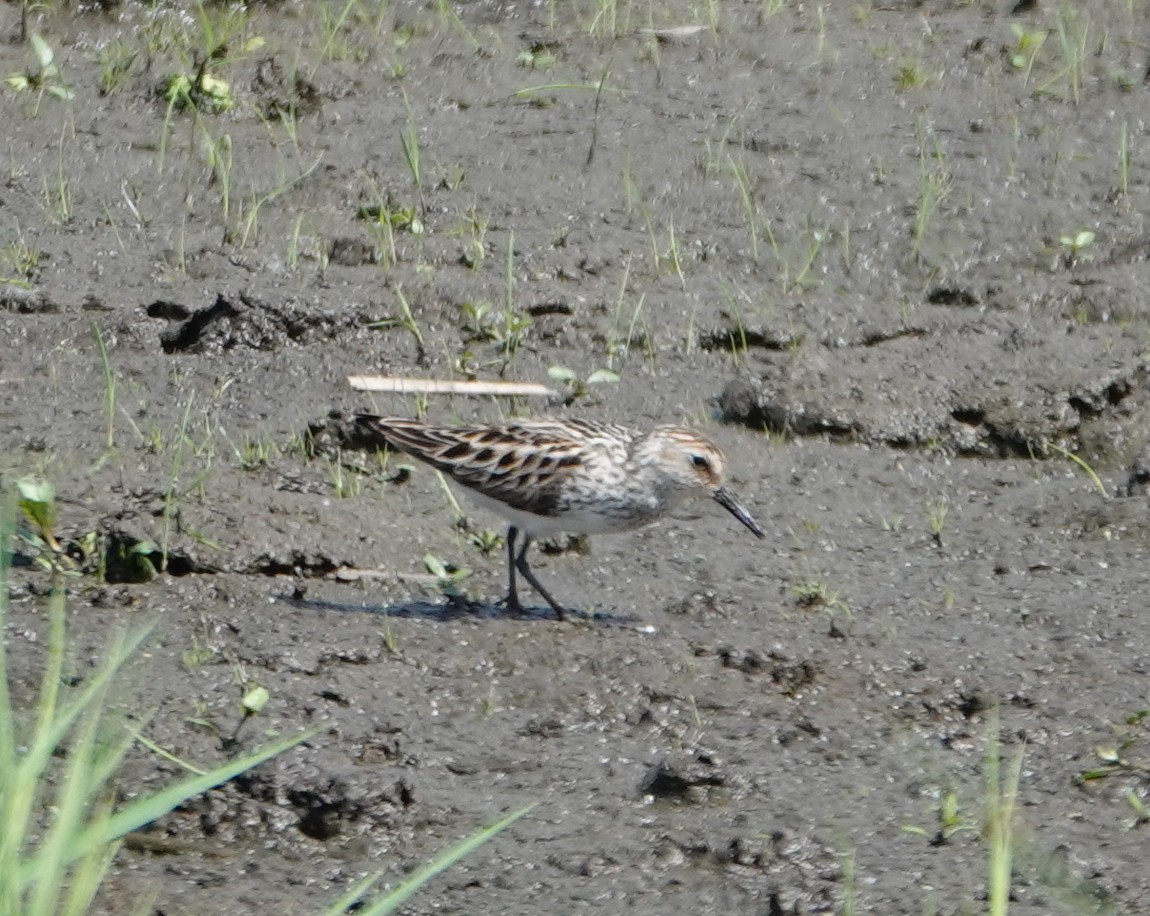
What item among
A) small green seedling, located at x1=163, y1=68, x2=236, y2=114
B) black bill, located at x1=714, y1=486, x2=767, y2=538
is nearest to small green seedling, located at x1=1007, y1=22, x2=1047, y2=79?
small green seedling, located at x1=163, y1=68, x2=236, y2=114

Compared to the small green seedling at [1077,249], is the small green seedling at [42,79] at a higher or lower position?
higher

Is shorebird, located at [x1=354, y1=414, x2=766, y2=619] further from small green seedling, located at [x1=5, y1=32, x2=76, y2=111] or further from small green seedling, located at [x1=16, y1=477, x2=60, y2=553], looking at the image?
small green seedling, located at [x1=5, y1=32, x2=76, y2=111]

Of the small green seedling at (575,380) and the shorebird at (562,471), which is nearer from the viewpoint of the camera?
the shorebird at (562,471)

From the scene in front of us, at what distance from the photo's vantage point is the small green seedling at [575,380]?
8.39 meters

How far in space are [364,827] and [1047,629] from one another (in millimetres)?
2522

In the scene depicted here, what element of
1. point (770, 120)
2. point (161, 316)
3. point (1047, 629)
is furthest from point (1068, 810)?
point (770, 120)

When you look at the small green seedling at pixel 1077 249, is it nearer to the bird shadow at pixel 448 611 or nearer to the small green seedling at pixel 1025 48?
the small green seedling at pixel 1025 48

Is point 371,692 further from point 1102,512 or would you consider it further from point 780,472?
point 1102,512

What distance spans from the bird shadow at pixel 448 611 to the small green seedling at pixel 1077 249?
3770 millimetres

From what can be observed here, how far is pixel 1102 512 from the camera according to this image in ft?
24.6

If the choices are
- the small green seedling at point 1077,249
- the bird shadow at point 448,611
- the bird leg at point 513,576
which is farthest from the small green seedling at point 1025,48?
the bird shadow at point 448,611

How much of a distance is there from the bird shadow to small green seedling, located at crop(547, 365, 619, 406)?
1773 millimetres

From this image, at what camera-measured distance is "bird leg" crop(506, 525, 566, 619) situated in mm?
6672

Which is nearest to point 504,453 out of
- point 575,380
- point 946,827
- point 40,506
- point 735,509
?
point 735,509
